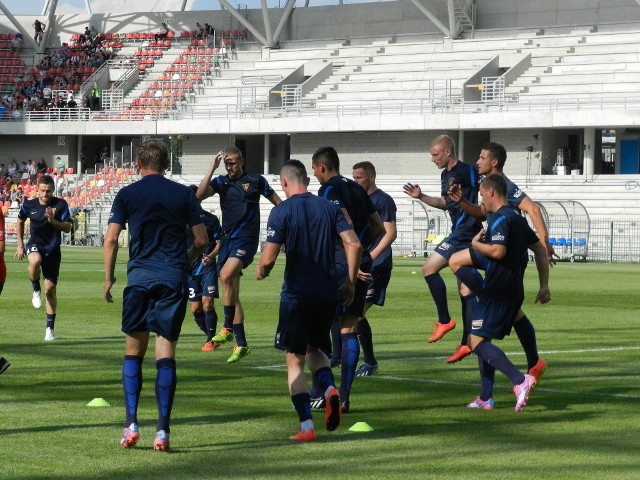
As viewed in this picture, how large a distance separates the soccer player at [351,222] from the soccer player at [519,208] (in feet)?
2.32

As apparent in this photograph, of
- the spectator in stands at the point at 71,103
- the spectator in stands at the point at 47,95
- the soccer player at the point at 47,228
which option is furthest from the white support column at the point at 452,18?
the soccer player at the point at 47,228

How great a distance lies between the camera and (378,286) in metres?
12.2

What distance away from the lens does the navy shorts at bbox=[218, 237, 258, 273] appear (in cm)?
1367

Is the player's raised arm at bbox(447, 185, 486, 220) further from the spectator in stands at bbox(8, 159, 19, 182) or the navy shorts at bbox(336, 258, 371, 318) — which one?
the spectator in stands at bbox(8, 159, 19, 182)

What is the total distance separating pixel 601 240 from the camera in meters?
42.5

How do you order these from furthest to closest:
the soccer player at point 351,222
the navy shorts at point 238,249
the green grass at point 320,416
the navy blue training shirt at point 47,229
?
the navy blue training shirt at point 47,229
the navy shorts at point 238,249
the soccer player at point 351,222
the green grass at point 320,416

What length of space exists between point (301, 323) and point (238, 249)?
542 centimetres

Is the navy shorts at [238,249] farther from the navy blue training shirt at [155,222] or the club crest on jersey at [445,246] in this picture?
the navy blue training shirt at [155,222]

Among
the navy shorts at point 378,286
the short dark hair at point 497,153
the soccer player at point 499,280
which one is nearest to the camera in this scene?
the soccer player at point 499,280

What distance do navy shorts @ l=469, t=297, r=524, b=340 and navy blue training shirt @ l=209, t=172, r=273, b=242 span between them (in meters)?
4.34

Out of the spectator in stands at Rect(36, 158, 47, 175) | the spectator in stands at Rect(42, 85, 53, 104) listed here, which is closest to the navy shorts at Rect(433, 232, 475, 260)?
the spectator in stands at Rect(36, 158, 47, 175)

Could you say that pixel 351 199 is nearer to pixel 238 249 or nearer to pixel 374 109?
pixel 238 249

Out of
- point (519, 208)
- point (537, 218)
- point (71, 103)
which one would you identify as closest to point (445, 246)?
point (519, 208)

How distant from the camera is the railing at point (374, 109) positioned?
51.1 metres
